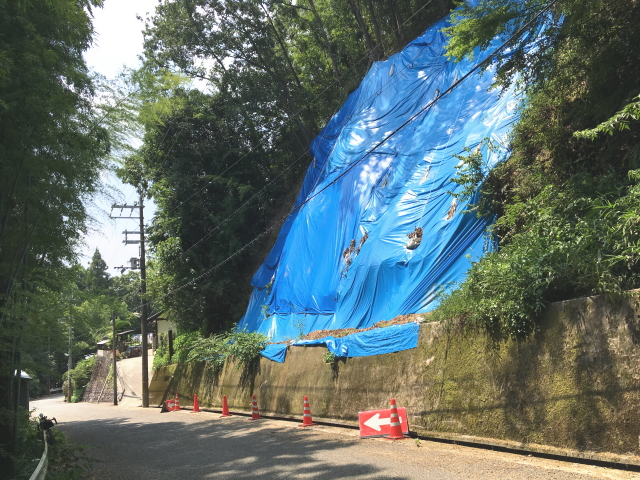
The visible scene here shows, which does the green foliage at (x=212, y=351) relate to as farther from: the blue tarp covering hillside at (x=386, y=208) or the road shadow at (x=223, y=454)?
the road shadow at (x=223, y=454)

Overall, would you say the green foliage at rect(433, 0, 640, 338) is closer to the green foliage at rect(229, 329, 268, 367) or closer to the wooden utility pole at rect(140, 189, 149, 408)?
the green foliage at rect(229, 329, 268, 367)

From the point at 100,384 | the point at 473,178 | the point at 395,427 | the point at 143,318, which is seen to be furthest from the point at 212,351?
the point at 100,384

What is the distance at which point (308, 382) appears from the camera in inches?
525

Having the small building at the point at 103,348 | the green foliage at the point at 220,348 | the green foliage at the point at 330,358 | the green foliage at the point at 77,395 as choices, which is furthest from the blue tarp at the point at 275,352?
the green foliage at the point at 77,395

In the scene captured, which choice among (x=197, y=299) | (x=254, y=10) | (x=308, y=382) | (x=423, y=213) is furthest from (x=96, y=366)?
(x=423, y=213)

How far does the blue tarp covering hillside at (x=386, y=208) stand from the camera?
40.7 feet

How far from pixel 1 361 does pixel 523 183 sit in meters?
9.43

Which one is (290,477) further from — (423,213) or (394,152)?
(394,152)

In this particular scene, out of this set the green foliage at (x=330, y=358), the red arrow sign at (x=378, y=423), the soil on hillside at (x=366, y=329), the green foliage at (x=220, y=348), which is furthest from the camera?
the green foliage at (x=220, y=348)

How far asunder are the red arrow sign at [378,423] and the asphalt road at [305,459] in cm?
28

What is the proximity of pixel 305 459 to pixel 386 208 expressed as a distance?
30.3ft

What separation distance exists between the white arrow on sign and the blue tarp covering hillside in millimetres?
1878

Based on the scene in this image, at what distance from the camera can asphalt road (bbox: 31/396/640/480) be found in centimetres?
606

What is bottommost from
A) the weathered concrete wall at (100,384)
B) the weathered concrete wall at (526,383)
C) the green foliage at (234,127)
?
the weathered concrete wall at (100,384)
